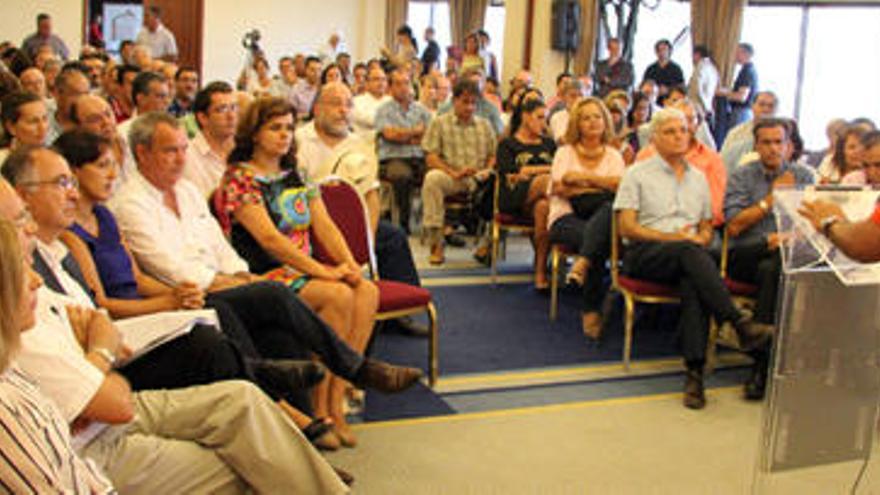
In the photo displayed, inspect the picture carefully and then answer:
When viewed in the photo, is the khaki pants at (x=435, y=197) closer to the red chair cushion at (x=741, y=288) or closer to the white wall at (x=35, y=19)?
the red chair cushion at (x=741, y=288)

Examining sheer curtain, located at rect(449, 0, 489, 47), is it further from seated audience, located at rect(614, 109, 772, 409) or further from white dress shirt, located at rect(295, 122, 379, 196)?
seated audience, located at rect(614, 109, 772, 409)

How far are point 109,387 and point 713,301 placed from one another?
2757mm

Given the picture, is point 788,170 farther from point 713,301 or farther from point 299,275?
point 299,275

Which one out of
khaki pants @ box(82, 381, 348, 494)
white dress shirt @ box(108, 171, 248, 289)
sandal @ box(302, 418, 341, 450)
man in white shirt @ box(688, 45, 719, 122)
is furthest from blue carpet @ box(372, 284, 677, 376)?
man in white shirt @ box(688, 45, 719, 122)

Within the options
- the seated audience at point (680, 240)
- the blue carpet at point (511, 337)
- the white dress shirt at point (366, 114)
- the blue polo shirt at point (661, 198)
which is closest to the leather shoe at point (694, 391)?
the seated audience at point (680, 240)

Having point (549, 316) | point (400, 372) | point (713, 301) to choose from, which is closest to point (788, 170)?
point (713, 301)

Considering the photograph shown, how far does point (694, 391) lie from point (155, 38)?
1039 cm

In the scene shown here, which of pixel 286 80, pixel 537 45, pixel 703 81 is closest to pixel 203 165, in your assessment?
pixel 703 81

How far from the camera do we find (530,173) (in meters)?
5.89

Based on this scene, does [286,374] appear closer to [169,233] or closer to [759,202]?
[169,233]

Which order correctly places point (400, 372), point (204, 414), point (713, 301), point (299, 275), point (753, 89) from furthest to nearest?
point (753, 89)
point (713, 301)
point (299, 275)
point (400, 372)
point (204, 414)

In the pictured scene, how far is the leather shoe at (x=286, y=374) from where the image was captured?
9.46ft

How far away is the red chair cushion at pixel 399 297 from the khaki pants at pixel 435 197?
2.66 metres

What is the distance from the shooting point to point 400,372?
10.5 feet
